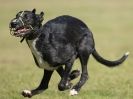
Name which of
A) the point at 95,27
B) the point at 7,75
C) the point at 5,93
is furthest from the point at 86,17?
the point at 5,93

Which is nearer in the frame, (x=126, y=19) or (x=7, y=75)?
(x=7, y=75)

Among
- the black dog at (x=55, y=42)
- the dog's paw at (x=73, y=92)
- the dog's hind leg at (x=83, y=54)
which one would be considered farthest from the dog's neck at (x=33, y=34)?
the dog's paw at (x=73, y=92)

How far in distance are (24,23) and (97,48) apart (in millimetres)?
13643

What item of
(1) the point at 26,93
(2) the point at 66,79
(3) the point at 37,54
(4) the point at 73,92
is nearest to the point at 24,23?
(3) the point at 37,54

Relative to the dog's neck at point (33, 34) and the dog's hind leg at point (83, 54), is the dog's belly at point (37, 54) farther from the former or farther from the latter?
the dog's hind leg at point (83, 54)

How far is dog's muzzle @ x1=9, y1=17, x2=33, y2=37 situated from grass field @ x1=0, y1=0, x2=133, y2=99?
5.48 feet

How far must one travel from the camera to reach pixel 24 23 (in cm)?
1184

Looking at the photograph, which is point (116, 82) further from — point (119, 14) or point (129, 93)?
point (119, 14)

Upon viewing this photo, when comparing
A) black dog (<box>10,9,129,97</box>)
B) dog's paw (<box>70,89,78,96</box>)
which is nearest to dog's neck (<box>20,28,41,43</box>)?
black dog (<box>10,9,129,97</box>)

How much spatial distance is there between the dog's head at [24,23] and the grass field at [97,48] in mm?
1618

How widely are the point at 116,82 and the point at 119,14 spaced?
24.7m

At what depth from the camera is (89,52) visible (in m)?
12.9

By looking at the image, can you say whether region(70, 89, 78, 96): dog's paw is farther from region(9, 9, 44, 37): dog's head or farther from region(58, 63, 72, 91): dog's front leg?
region(9, 9, 44, 37): dog's head

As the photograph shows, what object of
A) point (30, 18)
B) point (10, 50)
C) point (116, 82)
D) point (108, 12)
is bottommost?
point (108, 12)
